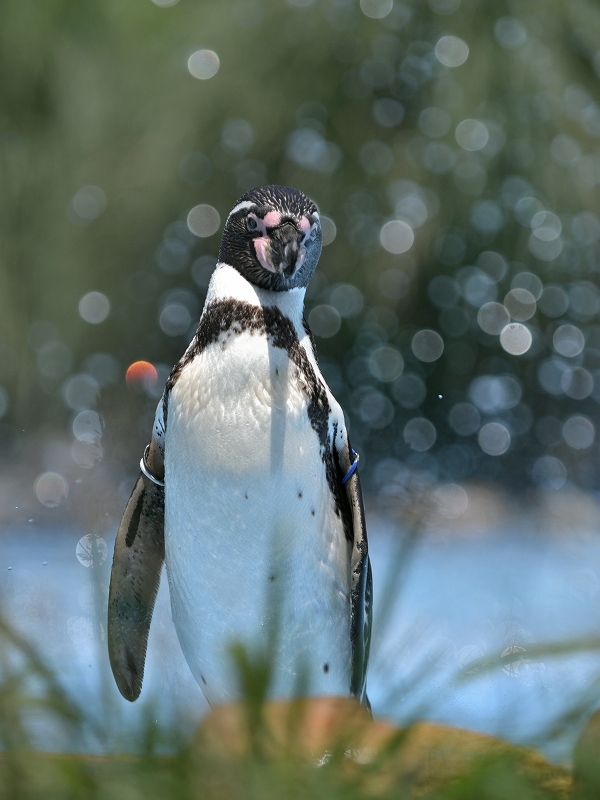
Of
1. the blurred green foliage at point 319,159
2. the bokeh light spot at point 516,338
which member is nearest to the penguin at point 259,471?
the blurred green foliage at point 319,159

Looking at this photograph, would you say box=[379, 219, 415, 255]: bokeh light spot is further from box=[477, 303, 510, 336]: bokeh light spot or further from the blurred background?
box=[477, 303, 510, 336]: bokeh light spot

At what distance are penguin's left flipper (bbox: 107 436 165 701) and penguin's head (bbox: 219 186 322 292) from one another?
0.31 m

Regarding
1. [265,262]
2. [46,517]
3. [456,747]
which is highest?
[265,262]

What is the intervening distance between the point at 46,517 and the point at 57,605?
65 cm

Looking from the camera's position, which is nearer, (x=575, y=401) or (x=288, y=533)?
(x=288, y=533)

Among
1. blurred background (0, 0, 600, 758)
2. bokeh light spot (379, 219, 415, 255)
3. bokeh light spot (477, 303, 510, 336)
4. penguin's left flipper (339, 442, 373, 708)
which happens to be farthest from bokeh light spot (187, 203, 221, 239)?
penguin's left flipper (339, 442, 373, 708)

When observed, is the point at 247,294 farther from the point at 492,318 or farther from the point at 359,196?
the point at 492,318

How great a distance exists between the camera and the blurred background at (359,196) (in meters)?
2.61

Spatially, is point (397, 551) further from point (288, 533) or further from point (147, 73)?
point (147, 73)

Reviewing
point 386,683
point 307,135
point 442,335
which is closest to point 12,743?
point 386,683

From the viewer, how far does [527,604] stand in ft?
1.25

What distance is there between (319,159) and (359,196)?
0.63 feet

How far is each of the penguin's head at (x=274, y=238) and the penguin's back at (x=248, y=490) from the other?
6 cm

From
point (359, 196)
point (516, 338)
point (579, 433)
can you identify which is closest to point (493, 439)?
point (579, 433)
